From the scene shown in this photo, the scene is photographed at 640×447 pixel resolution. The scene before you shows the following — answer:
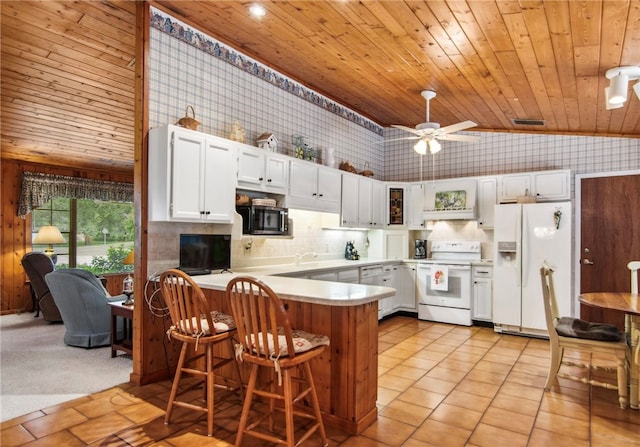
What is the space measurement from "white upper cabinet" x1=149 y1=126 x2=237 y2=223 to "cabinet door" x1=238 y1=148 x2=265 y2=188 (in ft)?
0.66

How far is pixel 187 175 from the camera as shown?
11.0ft

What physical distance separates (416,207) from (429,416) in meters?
3.99

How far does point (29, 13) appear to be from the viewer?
10.2 feet

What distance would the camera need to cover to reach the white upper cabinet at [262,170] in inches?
153

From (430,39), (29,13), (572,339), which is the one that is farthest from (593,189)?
→ (29,13)

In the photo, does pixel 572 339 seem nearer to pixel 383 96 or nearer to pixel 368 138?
pixel 383 96

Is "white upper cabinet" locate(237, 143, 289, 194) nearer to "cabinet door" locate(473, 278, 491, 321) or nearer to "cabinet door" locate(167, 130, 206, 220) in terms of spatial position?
"cabinet door" locate(167, 130, 206, 220)

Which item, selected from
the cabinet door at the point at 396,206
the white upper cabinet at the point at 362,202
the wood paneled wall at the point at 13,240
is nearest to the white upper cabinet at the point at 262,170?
the white upper cabinet at the point at 362,202

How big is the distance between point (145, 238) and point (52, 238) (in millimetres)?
4429

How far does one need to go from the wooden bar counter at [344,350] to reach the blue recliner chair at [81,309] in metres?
2.68

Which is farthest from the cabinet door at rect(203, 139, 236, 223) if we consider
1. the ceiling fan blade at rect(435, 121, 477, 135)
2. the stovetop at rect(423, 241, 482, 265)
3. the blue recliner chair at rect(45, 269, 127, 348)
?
the stovetop at rect(423, 241, 482, 265)

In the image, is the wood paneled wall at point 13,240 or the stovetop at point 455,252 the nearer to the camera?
the stovetop at point 455,252

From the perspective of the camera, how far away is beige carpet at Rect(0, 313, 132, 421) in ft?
9.99

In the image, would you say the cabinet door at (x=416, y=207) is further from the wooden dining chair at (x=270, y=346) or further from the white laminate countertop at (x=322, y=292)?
the wooden dining chair at (x=270, y=346)
